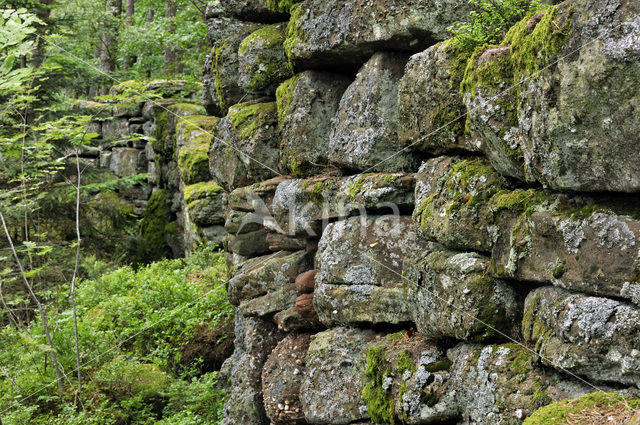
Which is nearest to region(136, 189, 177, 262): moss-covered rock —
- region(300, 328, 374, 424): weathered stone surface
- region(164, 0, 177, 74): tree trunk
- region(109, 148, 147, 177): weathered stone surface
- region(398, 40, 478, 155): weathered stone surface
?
region(109, 148, 147, 177): weathered stone surface

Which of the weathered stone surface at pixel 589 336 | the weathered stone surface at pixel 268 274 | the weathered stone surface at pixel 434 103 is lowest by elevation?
the weathered stone surface at pixel 268 274

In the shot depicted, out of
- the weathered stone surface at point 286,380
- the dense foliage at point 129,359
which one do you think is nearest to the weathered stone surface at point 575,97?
the weathered stone surface at point 286,380

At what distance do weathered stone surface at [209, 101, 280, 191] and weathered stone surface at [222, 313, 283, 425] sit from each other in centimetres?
205

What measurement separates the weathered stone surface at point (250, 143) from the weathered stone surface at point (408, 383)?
10.7 ft

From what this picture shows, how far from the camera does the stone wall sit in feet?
12.0

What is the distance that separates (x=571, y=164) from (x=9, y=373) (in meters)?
9.01

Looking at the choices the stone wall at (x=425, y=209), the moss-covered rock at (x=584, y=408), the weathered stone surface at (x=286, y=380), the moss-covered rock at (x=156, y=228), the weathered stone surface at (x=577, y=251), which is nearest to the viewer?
the moss-covered rock at (x=584, y=408)

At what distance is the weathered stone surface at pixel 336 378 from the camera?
6.01 meters

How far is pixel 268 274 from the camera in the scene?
25.7ft

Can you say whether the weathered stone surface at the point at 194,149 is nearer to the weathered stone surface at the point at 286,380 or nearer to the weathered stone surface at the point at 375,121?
the weathered stone surface at the point at 286,380

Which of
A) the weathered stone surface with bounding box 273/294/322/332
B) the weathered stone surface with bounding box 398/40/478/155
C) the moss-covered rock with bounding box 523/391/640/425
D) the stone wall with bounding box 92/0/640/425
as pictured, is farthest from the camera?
the weathered stone surface with bounding box 273/294/322/332

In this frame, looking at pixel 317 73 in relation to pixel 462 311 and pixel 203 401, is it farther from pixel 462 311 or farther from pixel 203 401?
pixel 203 401

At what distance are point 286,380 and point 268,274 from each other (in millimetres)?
1382

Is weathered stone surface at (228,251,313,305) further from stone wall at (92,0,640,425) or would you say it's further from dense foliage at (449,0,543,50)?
dense foliage at (449,0,543,50)
